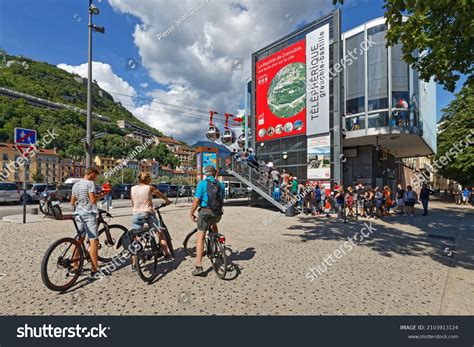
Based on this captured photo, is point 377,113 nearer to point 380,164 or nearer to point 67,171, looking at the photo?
point 380,164

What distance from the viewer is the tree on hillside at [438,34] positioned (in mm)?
4805

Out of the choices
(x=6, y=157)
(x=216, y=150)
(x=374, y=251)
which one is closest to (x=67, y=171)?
(x=6, y=157)

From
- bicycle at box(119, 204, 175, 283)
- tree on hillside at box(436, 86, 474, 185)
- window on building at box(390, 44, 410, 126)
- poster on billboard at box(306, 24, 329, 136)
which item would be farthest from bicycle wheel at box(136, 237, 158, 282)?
tree on hillside at box(436, 86, 474, 185)

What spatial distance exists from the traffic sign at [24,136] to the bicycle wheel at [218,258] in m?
8.00

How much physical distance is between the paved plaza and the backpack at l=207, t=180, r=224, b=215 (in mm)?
1194

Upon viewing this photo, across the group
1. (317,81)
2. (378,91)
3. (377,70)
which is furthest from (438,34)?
(377,70)

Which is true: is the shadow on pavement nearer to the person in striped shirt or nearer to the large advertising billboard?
the person in striped shirt

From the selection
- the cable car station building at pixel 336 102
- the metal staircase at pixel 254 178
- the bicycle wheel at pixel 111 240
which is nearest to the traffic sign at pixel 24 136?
the bicycle wheel at pixel 111 240

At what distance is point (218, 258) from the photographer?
14.1 feet

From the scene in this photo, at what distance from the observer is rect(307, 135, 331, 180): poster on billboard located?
1387 cm

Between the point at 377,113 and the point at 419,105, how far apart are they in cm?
300

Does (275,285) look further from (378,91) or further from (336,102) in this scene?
(378,91)

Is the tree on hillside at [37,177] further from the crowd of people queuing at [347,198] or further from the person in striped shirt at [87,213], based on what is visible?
the person in striped shirt at [87,213]

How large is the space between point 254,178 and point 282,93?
6481 mm
